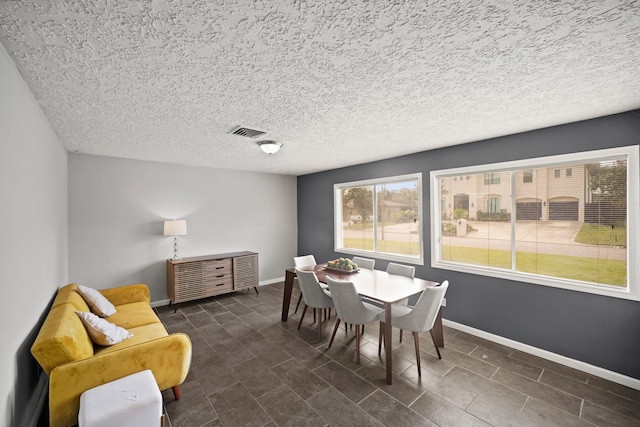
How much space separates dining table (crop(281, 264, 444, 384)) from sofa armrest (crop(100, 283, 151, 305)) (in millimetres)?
1909

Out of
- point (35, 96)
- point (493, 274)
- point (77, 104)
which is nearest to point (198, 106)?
point (77, 104)

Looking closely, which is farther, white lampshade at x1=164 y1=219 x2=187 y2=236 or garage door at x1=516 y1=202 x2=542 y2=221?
white lampshade at x1=164 y1=219 x2=187 y2=236

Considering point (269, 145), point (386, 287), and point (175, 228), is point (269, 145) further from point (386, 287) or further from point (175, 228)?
point (175, 228)

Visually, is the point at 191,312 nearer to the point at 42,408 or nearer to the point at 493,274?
the point at 42,408

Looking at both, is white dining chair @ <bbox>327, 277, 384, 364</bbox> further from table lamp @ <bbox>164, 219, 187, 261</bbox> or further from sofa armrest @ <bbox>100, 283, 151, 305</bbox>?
table lamp @ <bbox>164, 219, 187, 261</bbox>

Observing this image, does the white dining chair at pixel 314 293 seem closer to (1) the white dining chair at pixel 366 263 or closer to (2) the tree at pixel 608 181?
(1) the white dining chair at pixel 366 263

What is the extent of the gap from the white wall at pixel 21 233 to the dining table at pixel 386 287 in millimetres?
2552

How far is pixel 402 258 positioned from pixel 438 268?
0.61 m

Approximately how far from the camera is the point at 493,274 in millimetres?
3320

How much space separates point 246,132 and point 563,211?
3.56 m

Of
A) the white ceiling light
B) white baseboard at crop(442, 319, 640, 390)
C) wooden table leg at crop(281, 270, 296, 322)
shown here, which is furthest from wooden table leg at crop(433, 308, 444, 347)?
the white ceiling light

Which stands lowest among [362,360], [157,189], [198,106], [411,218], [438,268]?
[362,360]

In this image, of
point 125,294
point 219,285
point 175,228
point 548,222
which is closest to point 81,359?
point 125,294

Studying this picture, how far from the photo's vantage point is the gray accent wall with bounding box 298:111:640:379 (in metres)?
2.50
